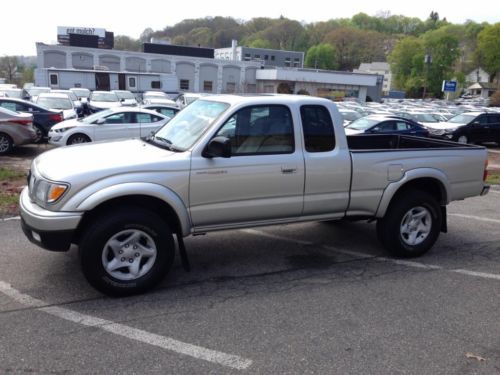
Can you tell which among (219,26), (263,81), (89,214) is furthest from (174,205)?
(219,26)

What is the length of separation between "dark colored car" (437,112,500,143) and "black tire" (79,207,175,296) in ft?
64.0

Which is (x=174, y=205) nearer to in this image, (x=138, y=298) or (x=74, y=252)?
(x=138, y=298)

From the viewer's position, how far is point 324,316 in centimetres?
423

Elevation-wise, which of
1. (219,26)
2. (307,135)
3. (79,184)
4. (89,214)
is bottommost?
(89,214)

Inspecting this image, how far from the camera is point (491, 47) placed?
101 m

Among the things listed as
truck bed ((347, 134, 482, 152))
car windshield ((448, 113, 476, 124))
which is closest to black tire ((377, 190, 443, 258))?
truck bed ((347, 134, 482, 152))

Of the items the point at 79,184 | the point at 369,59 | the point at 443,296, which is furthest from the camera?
the point at 369,59

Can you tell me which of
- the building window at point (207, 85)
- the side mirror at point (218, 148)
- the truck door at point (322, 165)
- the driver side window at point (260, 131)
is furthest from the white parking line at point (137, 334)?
the building window at point (207, 85)

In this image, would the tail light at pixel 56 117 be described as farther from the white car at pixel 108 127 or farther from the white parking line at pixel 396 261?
the white parking line at pixel 396 261

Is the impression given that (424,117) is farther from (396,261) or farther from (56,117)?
(396,261)

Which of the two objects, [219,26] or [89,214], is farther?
[219,26]

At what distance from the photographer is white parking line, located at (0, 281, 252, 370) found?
11.5ft

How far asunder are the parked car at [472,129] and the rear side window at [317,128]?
17538 millimetres

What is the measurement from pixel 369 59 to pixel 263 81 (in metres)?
77.8
